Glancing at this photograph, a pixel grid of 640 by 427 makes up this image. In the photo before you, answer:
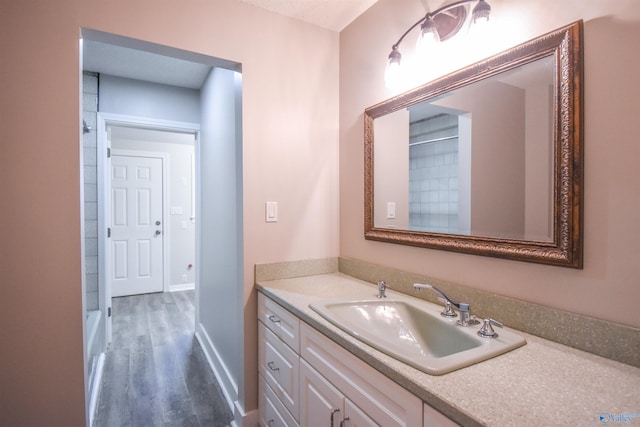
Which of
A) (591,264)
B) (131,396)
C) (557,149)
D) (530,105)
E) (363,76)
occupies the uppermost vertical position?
(363,76)

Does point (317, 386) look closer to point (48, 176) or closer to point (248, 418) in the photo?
point (248, 418)

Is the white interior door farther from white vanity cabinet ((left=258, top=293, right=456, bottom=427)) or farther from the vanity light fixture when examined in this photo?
the vanity light fixture

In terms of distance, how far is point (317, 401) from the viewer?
3.95 feet

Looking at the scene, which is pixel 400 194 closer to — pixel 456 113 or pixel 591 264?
pixel 456 113

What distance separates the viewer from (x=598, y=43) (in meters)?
0.91

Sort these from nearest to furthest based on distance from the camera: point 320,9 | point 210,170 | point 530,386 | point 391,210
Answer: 1. point 530,386
2. point 391,210
3. point 320,9
4. point 210,170

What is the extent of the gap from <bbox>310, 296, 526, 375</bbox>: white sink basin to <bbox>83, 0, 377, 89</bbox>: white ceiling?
144 centimetres

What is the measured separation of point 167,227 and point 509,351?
472 centimetres

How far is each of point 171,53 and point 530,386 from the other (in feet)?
6.27

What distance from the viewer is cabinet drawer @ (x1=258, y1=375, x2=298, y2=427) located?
1.46 m

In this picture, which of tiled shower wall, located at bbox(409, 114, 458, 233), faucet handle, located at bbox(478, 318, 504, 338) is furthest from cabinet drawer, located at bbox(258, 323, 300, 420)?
tiled shower wall, located at bbox(409, 114, 458, 233)

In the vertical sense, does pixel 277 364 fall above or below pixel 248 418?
above

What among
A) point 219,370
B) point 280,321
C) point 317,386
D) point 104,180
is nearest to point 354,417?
point 317,386

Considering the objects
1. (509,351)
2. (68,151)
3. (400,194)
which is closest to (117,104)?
(68,151)
